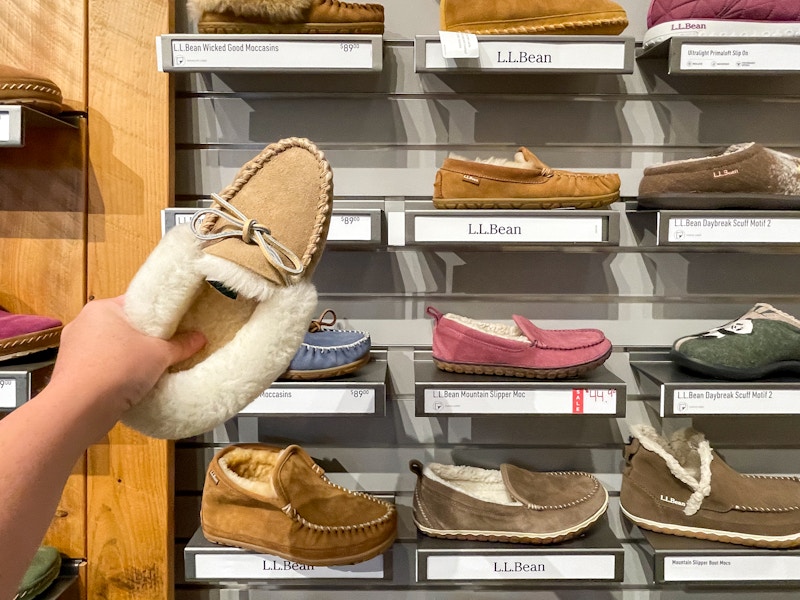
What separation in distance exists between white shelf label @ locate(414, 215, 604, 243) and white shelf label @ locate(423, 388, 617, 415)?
29 cm

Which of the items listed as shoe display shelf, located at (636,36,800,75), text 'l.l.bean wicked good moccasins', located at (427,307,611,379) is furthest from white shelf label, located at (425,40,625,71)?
text 'l.l.bean wicked good moccasins', located at (427,307,611,379)

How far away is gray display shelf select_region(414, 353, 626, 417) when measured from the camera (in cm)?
118

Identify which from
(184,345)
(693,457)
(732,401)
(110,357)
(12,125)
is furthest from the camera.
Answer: (693,457)

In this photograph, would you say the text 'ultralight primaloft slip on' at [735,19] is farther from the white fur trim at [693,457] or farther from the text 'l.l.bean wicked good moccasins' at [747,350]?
the white fur trim at [693,457]

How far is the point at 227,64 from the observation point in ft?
3.70

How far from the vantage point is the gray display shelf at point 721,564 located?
1180mm

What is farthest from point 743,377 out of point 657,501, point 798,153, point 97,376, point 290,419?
point 97,376

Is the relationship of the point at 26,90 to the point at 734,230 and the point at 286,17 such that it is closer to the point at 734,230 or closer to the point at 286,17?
the point at 286,17

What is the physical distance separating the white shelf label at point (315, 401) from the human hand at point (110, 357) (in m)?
0.51

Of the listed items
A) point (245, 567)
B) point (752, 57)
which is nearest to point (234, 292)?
point (245, 567)

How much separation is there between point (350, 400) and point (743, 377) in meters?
0.78

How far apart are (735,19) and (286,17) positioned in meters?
0.87

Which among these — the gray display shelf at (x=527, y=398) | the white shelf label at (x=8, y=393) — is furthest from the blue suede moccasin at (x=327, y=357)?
the white shelf label at (x=8, y=393)

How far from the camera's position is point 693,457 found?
1355 millimetres
